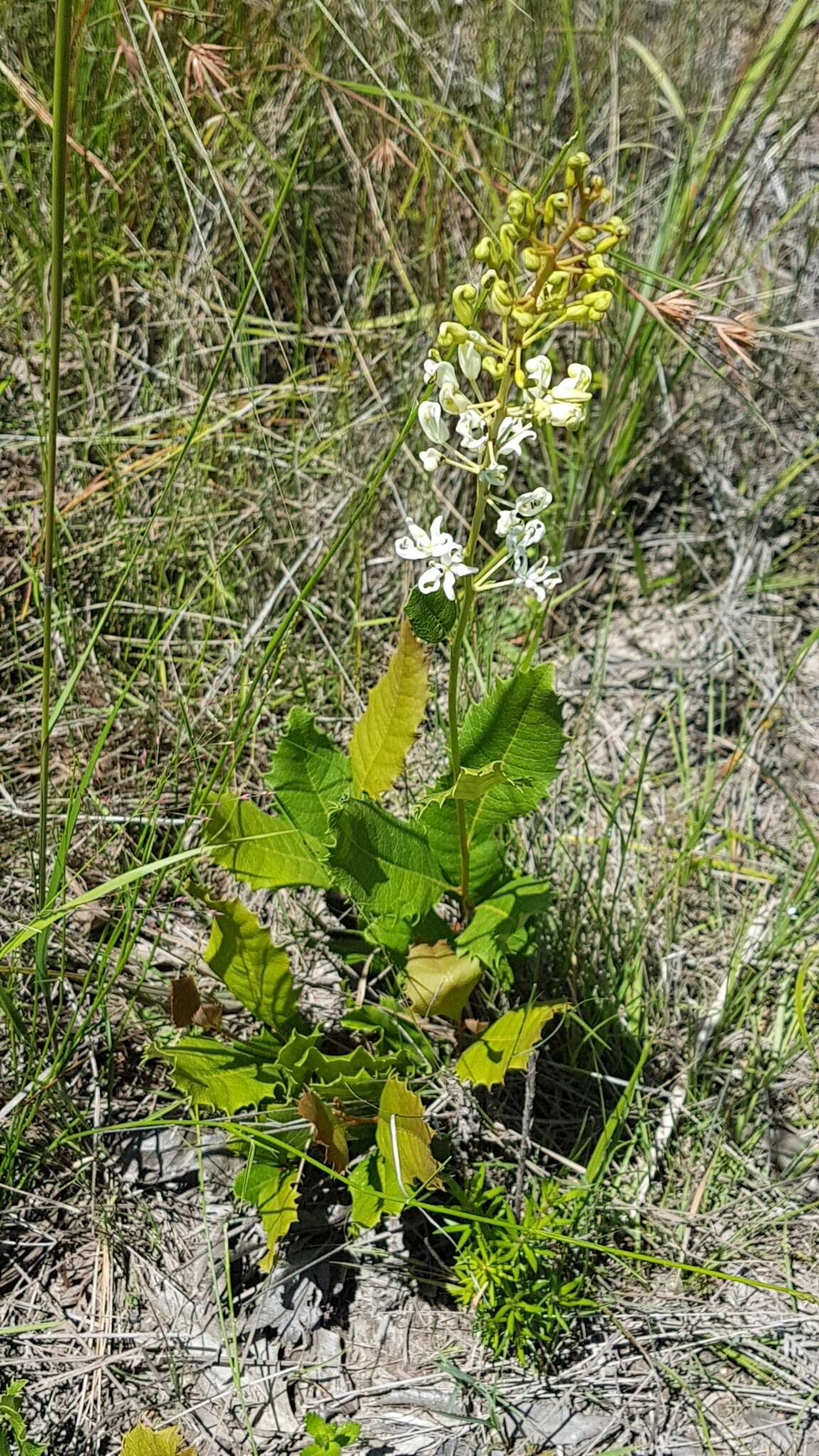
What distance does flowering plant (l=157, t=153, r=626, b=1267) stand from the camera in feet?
4.88

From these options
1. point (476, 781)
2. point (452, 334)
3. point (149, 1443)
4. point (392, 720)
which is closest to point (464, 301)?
point (452, 334)

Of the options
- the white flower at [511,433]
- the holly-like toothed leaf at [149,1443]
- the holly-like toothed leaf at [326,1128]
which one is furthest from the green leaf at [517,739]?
the holly-like toothed leaf at [149,1443]

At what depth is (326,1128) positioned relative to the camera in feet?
5.19

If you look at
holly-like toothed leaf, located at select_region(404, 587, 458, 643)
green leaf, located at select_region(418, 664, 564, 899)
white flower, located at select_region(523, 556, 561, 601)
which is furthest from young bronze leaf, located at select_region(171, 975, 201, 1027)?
white flower, located at select_region(523, 556, 561, 601)

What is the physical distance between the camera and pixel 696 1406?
1555mm

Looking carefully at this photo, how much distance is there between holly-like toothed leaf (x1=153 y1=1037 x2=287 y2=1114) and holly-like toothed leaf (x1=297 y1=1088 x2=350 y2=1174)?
80 mm

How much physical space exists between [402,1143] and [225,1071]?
1.01ft

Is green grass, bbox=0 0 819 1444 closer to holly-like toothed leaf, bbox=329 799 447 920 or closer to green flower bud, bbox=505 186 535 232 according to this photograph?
holly-like toothed leaf, bbox=329 799 447 920

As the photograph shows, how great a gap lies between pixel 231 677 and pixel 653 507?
1.19 m

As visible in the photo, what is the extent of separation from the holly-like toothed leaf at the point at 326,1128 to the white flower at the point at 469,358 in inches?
38.7

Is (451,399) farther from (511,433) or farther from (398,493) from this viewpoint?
(398,493)

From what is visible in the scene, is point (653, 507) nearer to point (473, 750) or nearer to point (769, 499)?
point (769, 499)

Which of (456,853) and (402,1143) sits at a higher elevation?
(456,853)

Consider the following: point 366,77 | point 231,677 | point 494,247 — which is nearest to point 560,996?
point 231,677
